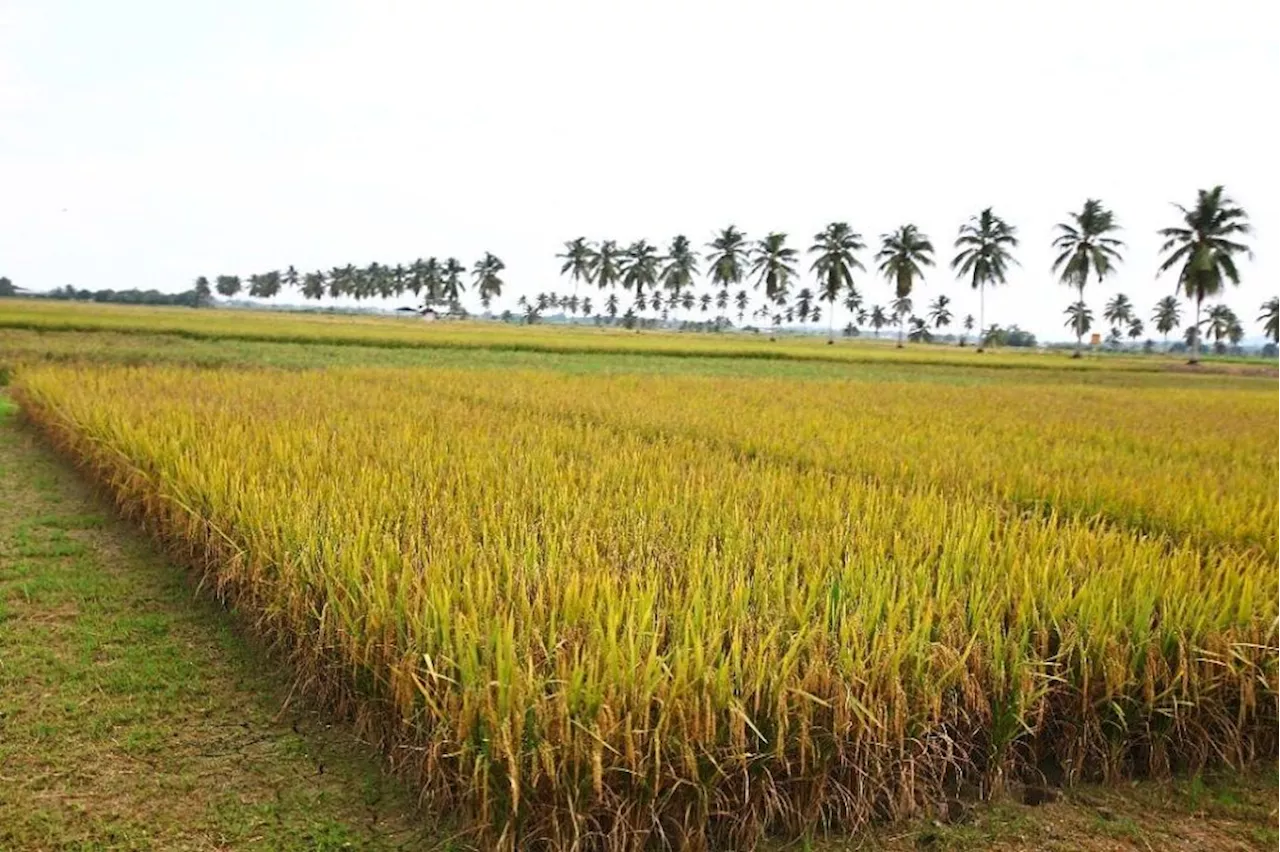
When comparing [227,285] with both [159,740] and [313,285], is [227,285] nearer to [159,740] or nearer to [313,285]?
[313,285]

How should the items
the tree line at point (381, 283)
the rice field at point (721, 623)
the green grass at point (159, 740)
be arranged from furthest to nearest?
1. the tree line at point (381, 283)
2. the green grass at point (159, 740)
3. the rice field at point (721, 623)

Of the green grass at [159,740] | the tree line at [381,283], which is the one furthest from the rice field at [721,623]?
the tree line at [381,283]

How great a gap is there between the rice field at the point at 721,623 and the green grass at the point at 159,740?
0.56ft

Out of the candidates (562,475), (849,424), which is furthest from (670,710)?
(849,424)

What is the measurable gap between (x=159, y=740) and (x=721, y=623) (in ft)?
6.23

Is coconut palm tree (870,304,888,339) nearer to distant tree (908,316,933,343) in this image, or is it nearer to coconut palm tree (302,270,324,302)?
distant tree (908,316,933,343)

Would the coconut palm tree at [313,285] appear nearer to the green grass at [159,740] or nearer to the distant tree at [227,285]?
the distant tree at [227,285]

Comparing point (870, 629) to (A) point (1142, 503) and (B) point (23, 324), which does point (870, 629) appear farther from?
(B) point (23, 324)

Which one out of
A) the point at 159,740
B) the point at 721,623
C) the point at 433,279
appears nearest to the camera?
the point at 721,623

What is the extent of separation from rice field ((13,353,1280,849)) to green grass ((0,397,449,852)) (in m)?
0.17

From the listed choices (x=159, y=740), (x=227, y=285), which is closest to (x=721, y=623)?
(x=159, y=740)

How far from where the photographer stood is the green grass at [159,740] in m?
2.39

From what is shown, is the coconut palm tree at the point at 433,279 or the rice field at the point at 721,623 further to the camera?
the coconut palm tree at the point at 433,279

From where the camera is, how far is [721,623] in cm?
274
